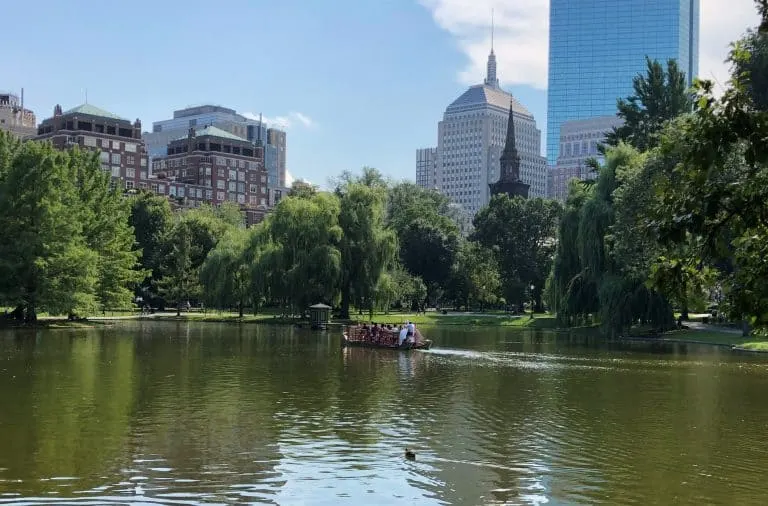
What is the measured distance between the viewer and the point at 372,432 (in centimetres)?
1709

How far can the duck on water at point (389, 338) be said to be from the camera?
40312mm

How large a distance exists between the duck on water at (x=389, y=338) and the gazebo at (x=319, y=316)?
1380 centimetres

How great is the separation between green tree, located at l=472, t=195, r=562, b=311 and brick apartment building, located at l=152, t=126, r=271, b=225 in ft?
266

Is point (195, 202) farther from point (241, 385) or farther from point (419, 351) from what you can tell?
point (241, 385)

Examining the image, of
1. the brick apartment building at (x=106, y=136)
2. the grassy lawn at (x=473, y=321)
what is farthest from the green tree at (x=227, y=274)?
the brick apartment building at (x=106, y=136)

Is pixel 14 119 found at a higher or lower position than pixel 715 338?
higher

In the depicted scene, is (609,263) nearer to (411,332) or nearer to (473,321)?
(411,332)

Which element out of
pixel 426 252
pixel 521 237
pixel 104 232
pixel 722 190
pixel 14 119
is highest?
pixel 14 119

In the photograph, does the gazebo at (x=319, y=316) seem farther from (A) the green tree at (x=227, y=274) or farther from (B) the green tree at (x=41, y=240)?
(B) the green tree at (x=41, y=240)

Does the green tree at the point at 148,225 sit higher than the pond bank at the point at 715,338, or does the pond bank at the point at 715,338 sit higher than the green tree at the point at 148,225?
the green tree at the point at 148,225

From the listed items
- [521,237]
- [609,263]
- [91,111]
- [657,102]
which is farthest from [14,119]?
[609,263]

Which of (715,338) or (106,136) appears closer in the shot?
(715,338)

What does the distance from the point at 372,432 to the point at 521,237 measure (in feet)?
292

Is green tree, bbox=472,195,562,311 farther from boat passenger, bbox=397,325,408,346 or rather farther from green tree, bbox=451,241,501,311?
boat passenger, bbox=397,325,408,346
